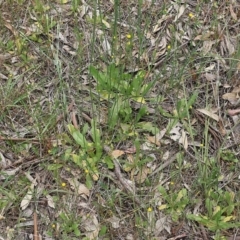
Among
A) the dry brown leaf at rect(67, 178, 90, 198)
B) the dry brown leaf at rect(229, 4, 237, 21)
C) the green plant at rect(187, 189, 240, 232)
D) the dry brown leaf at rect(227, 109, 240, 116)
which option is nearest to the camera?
the green plant at rect(187, 189, 240, 232)

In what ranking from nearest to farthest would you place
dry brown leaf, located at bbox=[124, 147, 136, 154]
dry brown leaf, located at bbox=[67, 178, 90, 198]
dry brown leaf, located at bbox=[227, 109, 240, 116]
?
dry brown leaf, located at bbox=[67, 178, 90, 198] → dry brown leaf, located at bbox=[124, 147, 136, 154] → dry brown leaf, located at bbox=[227, 109, 240, 116]

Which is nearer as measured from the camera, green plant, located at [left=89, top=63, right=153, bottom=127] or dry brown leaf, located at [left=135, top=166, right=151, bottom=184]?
dry brown leaf, located at [left=135, top=166, right=151, bottom=184]

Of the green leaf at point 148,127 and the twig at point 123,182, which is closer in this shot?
the twig at point 123,182

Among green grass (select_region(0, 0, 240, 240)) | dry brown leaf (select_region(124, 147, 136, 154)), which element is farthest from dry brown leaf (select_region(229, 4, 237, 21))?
dry brown leaf (select_region(124, 147, 136, 154))

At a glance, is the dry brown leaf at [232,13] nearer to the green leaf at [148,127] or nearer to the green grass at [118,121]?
the green grass at [118,121]

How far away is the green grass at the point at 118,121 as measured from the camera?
206 centimetres

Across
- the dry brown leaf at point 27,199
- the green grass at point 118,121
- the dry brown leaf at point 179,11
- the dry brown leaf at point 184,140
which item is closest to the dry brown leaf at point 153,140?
the green grass at point 118,121

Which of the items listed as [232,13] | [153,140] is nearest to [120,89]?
[153,140]

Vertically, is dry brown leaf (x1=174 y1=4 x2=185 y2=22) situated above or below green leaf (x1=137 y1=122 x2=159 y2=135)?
above

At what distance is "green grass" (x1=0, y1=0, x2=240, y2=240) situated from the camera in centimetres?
206

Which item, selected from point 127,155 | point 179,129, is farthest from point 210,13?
point 127,155

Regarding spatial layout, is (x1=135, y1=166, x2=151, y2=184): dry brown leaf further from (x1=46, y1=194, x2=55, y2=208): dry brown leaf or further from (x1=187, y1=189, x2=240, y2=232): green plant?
(x1=46, y1=194, x2=55, y2=208): dry brown leaf

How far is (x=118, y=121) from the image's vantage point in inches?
89.8

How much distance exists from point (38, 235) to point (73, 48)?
107 centimetres
